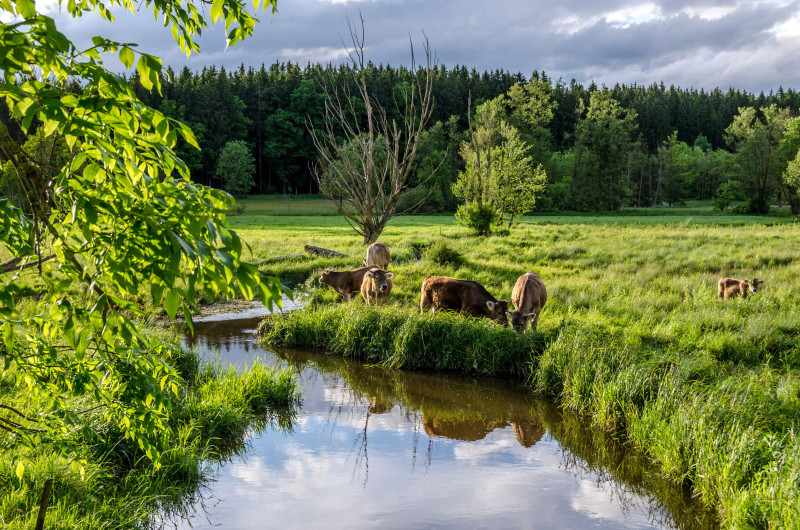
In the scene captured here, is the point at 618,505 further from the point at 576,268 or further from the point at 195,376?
the point at 576,268

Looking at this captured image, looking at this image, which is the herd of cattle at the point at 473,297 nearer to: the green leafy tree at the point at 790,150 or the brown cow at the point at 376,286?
the brown cow at the point at 376,286

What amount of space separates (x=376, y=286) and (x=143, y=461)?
312 inches

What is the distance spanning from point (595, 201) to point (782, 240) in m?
49.4

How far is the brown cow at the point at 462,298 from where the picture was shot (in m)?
12.5

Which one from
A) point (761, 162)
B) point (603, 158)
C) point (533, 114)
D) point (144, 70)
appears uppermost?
point (533, 114)

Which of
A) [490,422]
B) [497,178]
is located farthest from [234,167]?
[490,422]

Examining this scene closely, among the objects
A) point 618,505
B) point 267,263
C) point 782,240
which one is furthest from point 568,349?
point 782,240

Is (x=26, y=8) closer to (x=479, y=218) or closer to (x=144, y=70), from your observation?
(x=144, y=70)

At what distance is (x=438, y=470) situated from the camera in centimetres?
758

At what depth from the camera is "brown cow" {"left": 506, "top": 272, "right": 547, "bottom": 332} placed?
11.9m

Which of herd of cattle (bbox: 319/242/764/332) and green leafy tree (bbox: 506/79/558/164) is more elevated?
green leafy tree (bbox: 506/79/558/164)

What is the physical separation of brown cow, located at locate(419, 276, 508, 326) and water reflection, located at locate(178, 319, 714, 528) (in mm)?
2236

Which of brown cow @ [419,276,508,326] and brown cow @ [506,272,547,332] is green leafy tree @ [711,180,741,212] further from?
brown cow @ [419,276,508,326]

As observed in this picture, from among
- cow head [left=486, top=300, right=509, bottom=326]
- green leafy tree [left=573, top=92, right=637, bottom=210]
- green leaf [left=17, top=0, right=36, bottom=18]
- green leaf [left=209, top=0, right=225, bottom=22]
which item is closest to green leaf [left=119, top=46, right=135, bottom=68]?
green leaf [left=17, top=0, right=36, bottom=18]
